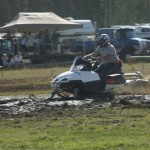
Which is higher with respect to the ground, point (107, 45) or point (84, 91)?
point (107, 45)

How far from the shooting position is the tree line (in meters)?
76.9

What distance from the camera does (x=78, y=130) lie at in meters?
11.4

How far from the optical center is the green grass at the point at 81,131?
959cm

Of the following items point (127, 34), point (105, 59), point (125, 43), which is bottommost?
point (125, 43)

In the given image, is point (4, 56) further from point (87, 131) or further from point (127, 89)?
point (87, 131)

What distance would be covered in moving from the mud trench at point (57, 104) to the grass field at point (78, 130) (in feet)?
1.15

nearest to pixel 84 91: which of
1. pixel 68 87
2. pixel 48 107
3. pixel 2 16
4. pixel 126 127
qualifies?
pixel 68 87

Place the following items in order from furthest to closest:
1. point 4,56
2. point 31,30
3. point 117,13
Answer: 1. point 117,13
2. point 31,30
3. point 4,56

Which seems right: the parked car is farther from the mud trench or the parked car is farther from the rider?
the mud trench

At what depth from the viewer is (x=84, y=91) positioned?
18562 mm

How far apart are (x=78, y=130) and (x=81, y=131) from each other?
16 cm

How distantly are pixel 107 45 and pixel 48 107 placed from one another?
378 centimetres

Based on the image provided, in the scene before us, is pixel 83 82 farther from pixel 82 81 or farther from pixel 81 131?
pixel 81 131

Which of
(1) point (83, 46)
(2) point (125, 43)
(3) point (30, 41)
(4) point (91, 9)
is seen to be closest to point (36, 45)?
(3) point (30, 41)
